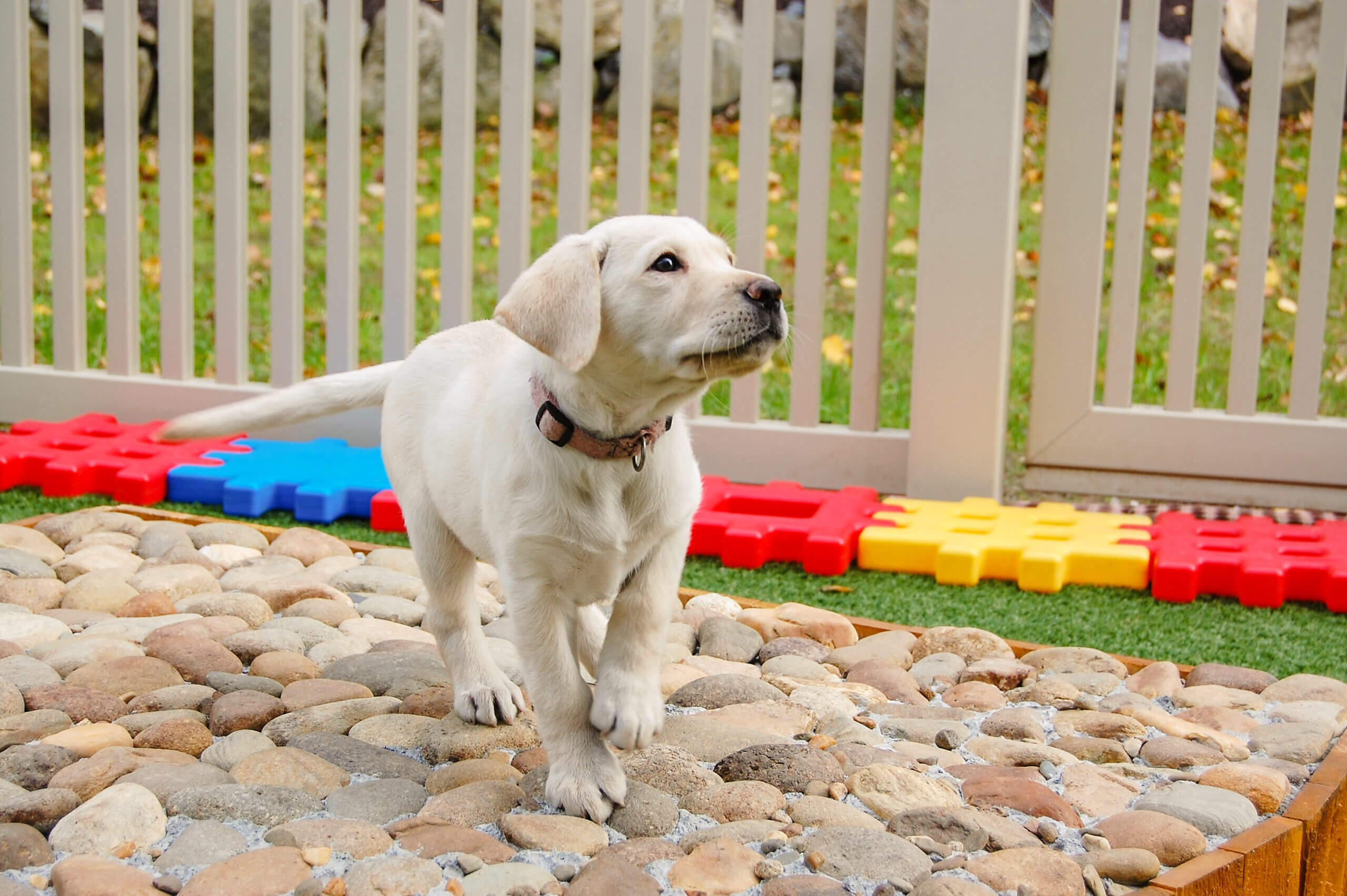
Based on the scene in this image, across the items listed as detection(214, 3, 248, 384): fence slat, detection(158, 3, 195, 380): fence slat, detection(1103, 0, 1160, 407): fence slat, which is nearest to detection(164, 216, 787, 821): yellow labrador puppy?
detection(1103, 0, 1160, 407): fence slat

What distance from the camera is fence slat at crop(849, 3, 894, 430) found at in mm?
4273

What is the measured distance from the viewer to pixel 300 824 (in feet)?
6.64

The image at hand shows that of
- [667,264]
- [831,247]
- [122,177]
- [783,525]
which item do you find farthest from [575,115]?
[831,247]

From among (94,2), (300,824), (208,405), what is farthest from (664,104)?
(300,824)

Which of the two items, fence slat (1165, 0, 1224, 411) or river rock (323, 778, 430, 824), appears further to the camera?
fence slat (1165, 0, 1224, 411)

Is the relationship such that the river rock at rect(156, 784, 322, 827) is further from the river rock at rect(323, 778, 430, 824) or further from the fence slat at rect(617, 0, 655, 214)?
the fence slat at rect(617, 0, 655, 214)

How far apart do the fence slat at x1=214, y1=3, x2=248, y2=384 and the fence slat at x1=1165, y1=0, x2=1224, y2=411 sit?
3.39 m

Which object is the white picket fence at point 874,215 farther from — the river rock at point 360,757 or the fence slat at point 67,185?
the river rock at point 360,757

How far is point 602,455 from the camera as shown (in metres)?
2.16

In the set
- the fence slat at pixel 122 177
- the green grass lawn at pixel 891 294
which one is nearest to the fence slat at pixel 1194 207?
the green grass lawn at pixel 891 294

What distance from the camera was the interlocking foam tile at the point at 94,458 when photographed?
14.2 feet

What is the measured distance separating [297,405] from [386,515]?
1.40m

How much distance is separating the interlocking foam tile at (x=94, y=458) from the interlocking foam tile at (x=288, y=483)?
10 centimetres

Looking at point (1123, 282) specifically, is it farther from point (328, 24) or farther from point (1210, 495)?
point (328, 24)
